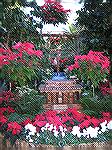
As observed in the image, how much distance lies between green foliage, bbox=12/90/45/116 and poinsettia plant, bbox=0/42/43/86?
0.65m

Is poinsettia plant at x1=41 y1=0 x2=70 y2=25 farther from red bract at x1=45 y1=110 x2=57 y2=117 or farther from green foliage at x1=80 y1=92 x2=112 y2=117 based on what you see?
red bract at x1=45 y1=110 x2=57 y2=117

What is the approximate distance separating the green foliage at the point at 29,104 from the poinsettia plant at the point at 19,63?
25.6 inches

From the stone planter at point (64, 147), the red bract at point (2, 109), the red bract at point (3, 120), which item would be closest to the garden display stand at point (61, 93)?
the red bract at point (2, 109)

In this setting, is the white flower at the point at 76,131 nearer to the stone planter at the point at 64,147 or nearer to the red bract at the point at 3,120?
the stone planter at the point at 64,147

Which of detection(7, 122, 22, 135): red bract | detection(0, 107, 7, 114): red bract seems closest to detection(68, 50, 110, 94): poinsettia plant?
detection(7, 122, 22, 135): red bract

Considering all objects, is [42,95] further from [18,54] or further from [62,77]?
[18,54]

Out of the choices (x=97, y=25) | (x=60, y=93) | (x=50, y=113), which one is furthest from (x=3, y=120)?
(x=97, y=25)

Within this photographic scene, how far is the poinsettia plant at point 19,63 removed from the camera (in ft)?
9.19

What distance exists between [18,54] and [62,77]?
1211 millimetres

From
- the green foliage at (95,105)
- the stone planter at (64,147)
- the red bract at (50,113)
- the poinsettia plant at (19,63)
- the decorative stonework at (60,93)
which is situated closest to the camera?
the poinsettia plant at (19,63)

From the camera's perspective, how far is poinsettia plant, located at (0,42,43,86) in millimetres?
2801

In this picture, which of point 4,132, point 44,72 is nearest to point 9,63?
point 4,132

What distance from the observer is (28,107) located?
3484mm

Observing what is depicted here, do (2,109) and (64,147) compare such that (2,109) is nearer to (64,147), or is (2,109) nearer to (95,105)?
(64,147)
